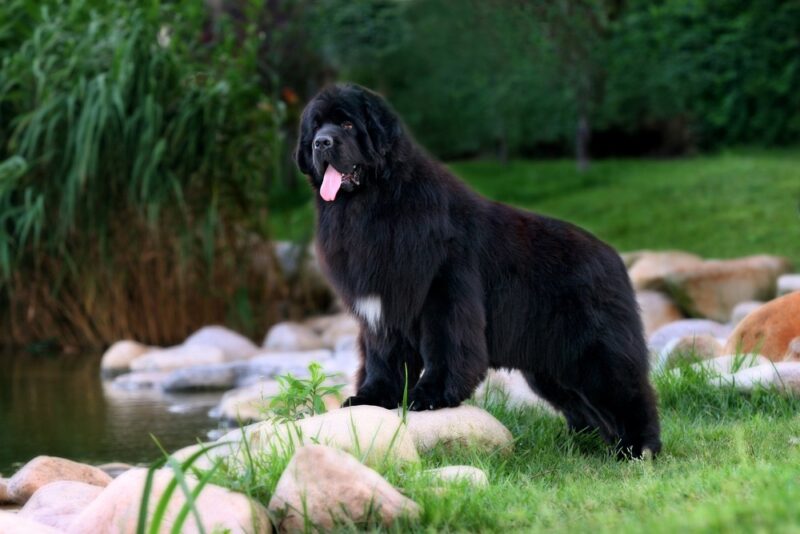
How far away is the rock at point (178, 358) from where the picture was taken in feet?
31.2

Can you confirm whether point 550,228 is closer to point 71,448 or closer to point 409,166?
point 409,166

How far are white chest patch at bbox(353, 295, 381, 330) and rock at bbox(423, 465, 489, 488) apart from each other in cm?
82

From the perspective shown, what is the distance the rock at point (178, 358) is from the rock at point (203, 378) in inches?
10.7

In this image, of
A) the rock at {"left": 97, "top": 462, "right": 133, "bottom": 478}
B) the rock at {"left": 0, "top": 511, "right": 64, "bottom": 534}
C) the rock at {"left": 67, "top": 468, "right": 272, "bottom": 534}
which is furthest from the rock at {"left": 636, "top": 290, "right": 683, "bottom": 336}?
the rock at {"left": 0, "top": 511, "right": 64, "bottom": 534}

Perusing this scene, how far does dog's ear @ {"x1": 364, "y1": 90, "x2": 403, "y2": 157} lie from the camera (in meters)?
4.30

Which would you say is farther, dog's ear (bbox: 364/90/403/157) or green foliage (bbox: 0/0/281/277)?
green foliage (bbox: 0/0/281/277)

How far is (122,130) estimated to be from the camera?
1030 cm

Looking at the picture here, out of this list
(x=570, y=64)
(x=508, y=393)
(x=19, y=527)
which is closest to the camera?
(x=19, y=527)

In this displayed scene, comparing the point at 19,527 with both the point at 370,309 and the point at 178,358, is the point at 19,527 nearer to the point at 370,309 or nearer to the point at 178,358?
the point at 370,309

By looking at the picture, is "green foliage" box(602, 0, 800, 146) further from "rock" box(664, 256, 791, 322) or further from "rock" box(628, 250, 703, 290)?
"rock" box(664, 256, 791, 322)

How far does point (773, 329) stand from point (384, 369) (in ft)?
8.07

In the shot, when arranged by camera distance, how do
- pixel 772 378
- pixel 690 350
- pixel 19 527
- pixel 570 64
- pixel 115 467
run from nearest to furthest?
pixel 19 527 < pixel 772 378 < pixel 115 467 < pixel 690 350 < pixel 570 64

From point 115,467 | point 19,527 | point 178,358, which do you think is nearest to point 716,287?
point 178,358

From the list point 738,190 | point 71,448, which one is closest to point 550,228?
point 71,448
